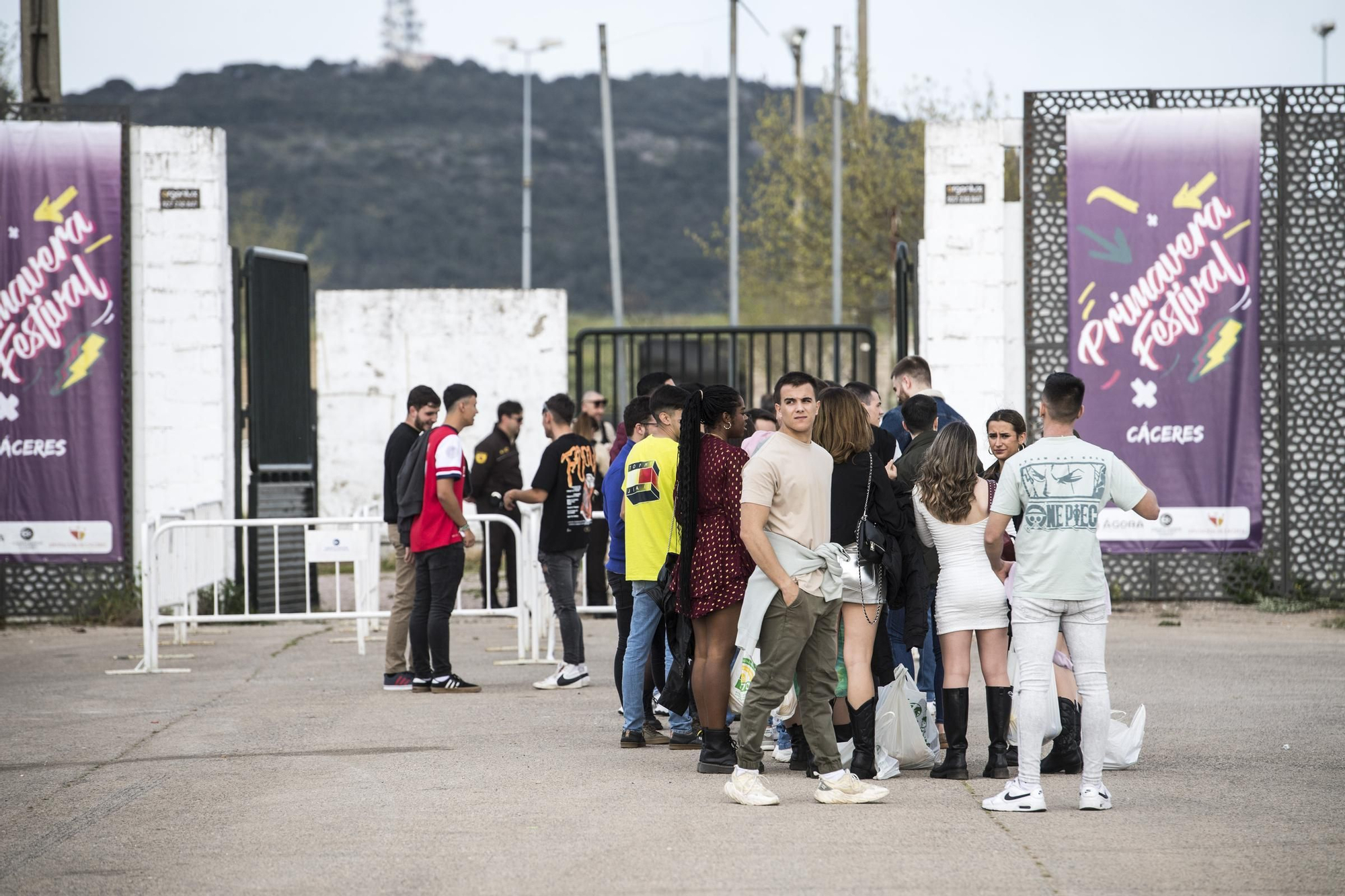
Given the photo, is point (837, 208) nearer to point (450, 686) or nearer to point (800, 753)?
point (450, 686)

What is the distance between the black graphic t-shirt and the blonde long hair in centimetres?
327

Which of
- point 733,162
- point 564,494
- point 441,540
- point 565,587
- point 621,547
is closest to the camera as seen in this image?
point 621,547

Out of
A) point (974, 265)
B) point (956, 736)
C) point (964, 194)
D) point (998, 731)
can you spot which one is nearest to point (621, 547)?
point (956, 736)

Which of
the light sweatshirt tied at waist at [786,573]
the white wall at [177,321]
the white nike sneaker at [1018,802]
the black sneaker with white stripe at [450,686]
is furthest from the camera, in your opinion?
the white wall at [177,321]

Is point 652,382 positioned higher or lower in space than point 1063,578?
higher

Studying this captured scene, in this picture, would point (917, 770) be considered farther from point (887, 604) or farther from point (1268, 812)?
point (1268, 812)

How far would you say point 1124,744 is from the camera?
7188 mm

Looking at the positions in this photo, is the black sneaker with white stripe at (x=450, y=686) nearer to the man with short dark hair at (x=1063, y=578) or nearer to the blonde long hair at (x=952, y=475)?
the blonde long hair at (x=952, y=475)

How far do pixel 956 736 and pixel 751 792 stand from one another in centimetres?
117

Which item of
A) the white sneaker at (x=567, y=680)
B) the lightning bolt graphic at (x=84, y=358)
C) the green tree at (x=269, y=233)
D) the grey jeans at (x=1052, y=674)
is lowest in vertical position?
the white sneaker at (x=567, y=680)

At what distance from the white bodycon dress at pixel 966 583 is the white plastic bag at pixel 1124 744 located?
0.79 metres

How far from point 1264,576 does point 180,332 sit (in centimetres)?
1021

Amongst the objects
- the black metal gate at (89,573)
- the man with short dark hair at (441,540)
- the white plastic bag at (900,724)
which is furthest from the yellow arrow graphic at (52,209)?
the white plastic bag at (900,724)

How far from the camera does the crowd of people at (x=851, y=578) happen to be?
6.36m
